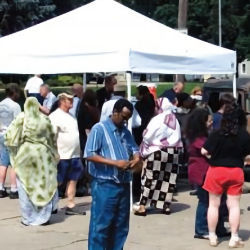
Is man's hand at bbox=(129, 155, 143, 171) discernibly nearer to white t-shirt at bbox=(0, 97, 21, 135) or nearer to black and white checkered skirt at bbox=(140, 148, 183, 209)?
black and white checkered skirt at bbox=(140, 148, 183, 209)

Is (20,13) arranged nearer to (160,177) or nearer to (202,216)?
(160,177)

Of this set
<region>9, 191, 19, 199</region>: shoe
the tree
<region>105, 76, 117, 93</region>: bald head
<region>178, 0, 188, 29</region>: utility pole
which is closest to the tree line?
the tree

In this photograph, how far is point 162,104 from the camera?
1061 cm

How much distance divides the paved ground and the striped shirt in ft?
5.61

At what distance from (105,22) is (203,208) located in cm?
392

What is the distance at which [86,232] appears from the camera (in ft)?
30.5

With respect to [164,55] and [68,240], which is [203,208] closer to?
[68,240]

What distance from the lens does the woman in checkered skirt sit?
10172 millimetres

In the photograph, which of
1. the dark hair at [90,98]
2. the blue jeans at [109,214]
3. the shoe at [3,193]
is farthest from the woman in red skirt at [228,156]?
the shoe at [3,193]

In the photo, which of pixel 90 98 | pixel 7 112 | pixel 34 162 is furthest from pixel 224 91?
pixel 34 162

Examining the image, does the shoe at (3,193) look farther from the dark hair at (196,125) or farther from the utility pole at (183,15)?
the utility pole at (183,15)

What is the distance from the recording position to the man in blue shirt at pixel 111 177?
700 cm

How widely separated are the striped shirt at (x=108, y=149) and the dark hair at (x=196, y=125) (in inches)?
67.9

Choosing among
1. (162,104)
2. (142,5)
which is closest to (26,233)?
(162,104)
